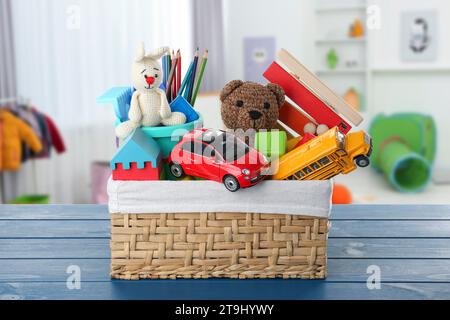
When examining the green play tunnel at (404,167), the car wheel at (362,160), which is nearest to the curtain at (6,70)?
the green play tunnel at (404,167)

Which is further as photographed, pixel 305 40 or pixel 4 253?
pixel 305 40

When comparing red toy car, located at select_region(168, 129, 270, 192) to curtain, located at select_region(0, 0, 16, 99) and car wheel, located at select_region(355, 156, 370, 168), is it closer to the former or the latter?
car wheel, located at select_region(355, 156, 370, 168)

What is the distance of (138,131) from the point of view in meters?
0.84

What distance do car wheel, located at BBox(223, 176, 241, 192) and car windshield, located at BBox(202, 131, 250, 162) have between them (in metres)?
0.03

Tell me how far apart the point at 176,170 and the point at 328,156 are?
0.64ft

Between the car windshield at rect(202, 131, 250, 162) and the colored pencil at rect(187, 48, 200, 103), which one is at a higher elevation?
the colored pencil at rect(187, 48, 200, 103)

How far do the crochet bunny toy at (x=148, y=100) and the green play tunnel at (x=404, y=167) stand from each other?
107 inches

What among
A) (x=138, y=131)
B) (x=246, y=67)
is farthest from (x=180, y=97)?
(x=246, y=67)

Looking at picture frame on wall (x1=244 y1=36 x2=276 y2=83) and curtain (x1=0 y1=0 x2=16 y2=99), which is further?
picture frame on wall (x1=244 y1=36 x2=276 y2=83)

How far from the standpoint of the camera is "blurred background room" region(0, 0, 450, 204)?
2939mm

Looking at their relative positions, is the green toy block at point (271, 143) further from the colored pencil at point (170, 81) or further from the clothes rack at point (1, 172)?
the clothes rack at point (1, 172)

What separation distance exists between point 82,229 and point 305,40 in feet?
10.7

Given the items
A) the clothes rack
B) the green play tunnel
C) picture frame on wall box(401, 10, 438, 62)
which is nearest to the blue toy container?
the clothes rack

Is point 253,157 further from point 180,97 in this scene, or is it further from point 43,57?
point 43,57
